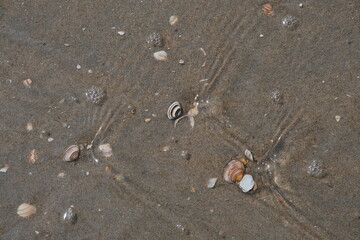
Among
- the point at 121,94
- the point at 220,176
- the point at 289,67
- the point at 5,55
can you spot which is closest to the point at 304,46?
the point at 289,67

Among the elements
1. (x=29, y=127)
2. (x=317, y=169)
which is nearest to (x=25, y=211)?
(x=29, y=127)

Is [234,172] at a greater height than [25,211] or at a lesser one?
greater

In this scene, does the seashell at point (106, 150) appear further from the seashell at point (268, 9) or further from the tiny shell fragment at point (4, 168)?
the seashell at point (268, 9)

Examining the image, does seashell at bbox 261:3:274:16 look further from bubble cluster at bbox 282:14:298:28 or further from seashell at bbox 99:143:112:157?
seashell at bbox 99:143:112:157

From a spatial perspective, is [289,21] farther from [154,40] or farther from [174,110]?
[174,110]

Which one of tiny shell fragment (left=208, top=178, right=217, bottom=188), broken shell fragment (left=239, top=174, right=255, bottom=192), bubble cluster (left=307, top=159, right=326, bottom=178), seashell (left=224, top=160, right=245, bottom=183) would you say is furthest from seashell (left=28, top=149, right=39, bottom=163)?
bubble cluster (left=307, top=159, right=326, bottom=178)

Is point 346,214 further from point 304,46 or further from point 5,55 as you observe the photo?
point 5,55
